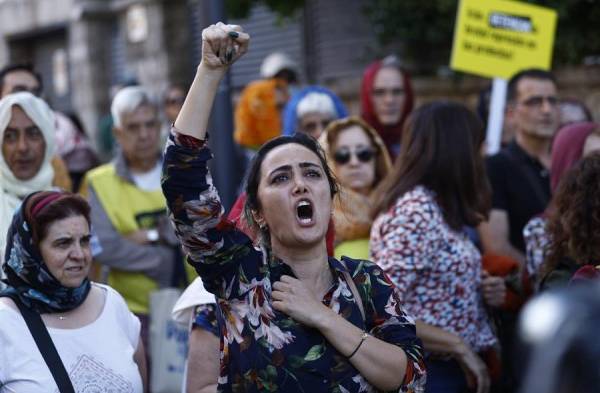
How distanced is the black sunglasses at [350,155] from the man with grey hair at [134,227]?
1.09 m

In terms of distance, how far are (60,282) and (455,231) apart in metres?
1.49

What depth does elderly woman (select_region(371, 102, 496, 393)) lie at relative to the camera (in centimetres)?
395

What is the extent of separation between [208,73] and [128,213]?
9.74ft

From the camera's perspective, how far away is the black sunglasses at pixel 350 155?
16.3ft

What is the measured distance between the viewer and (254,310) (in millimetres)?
2742

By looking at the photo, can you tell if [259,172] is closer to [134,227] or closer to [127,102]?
[134,227]

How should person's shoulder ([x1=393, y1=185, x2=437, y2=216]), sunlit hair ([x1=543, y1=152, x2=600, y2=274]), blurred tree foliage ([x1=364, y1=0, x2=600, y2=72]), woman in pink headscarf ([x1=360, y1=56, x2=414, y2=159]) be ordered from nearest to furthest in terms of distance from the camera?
sunlit hair ([x1=543, y1=152, x2=600, y2=274])
person's shoulder ([x1=393, y1=185, x2=437, y2=216])
woman in pink headscarf ([x1=360, y1=56, x2=414, y2=159])
blurred tree foliage ([x1=364, y1=0, x2=600, y2=72])

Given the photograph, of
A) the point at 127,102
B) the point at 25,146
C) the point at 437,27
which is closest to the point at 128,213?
the point at 127,102

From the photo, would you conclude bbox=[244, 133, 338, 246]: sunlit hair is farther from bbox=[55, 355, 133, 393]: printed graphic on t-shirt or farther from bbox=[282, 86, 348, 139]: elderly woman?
bbox=[282, 86, 348, 139]: elderly woman

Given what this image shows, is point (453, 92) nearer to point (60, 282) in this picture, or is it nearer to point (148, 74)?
point (148, 74)

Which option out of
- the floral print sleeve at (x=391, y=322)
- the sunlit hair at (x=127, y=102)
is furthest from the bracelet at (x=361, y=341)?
the sunlit hair at (x=127, y=102)

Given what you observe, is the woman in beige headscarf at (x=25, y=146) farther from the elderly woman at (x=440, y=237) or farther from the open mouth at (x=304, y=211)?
the open mouth at (x=304, y=211)

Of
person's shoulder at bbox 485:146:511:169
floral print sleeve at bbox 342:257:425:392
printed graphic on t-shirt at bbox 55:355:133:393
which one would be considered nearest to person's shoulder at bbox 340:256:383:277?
floral print sleeve at bbox 342:257:425:392

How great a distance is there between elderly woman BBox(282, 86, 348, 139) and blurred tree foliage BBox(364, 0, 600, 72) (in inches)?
135
